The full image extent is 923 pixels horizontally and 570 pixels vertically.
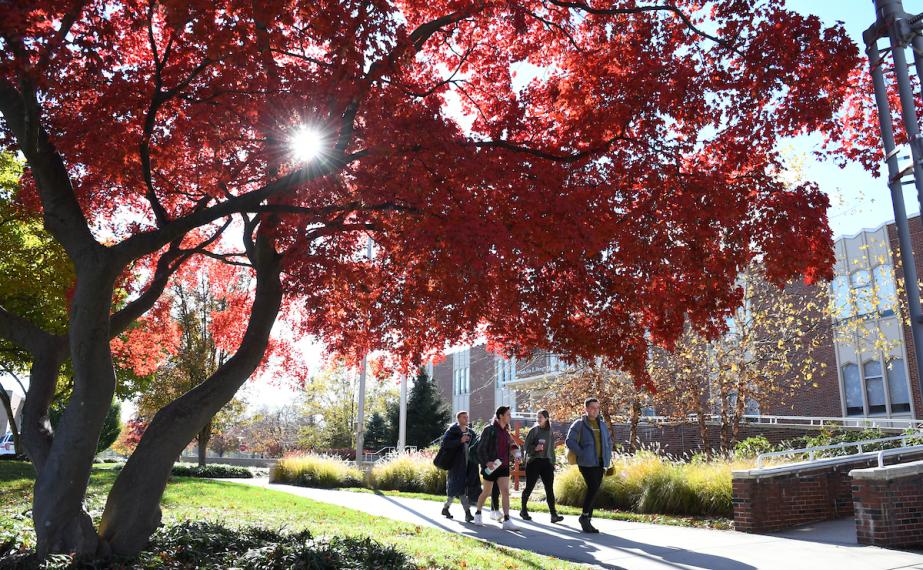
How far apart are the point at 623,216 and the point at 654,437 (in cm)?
2162

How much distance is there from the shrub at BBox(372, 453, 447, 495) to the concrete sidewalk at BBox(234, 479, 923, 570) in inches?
280

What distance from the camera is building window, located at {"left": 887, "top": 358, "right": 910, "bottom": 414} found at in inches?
985

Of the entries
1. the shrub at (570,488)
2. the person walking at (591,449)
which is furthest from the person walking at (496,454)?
the shrub at (570,488)

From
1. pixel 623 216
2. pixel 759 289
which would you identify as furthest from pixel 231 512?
pixel 759 289

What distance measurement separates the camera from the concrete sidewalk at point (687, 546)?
767 cm

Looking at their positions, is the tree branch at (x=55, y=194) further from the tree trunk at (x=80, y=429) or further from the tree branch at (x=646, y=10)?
the tree branch at (x=646, y=10)

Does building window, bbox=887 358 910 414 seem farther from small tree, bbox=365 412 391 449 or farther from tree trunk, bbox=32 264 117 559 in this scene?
small tree, bbox=365 412 391 449

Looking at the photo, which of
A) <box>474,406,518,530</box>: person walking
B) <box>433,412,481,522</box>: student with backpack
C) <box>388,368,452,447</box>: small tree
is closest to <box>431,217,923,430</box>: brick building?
<box>433,412,481,522</box>: student with backpack

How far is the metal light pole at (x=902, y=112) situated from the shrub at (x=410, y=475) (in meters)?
15.4

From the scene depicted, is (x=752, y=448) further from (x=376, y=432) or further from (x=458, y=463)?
(x=376, y=432)

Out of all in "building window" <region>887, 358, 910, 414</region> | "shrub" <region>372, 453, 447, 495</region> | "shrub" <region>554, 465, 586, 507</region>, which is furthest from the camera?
"building window" <region>887, 358, 910, 414</region>

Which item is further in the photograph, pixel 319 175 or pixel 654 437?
pixel 654 437

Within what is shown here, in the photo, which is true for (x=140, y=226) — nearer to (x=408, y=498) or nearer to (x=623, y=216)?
(x=623, y=216)

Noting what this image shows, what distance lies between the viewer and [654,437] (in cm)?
2780
